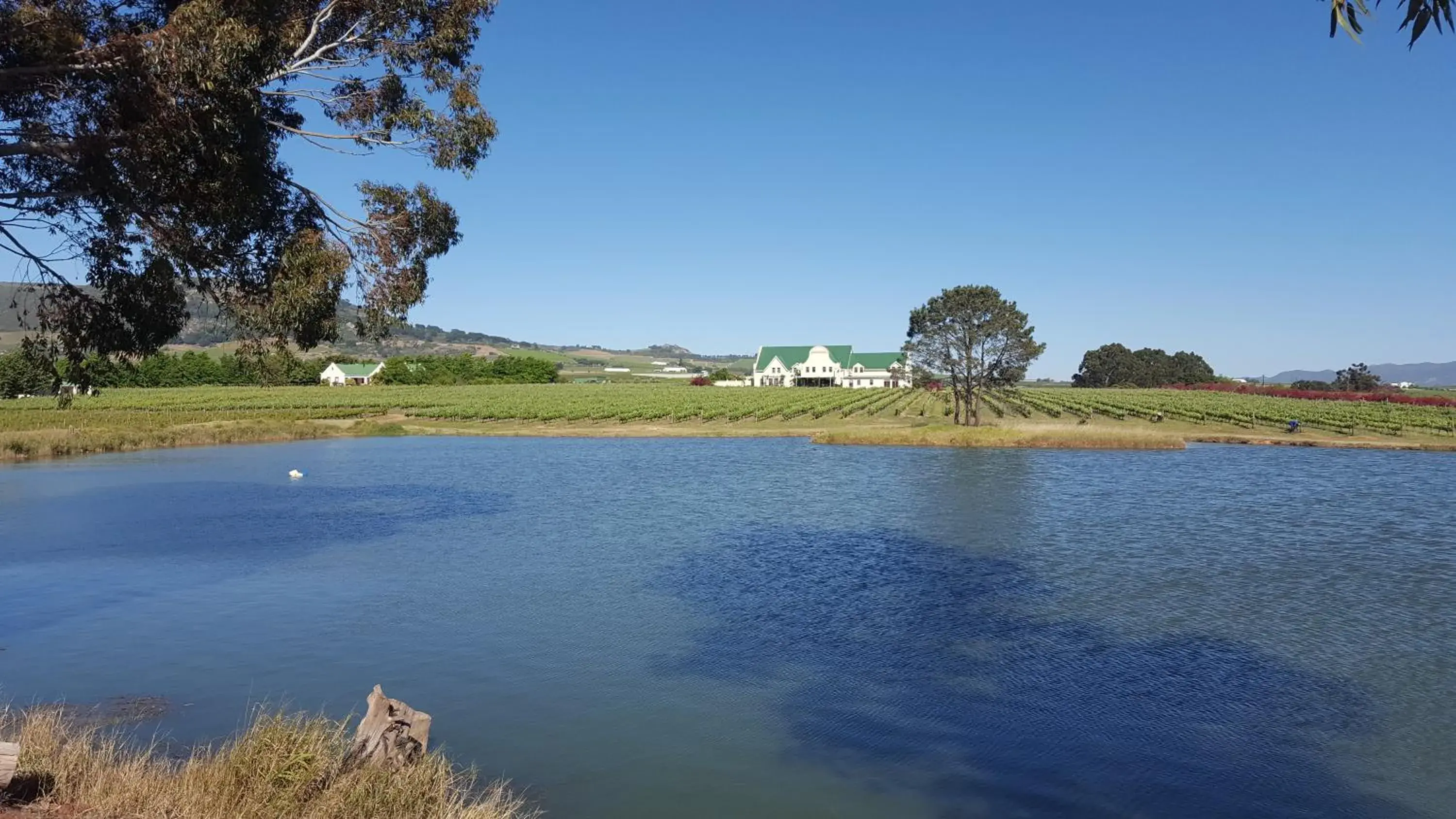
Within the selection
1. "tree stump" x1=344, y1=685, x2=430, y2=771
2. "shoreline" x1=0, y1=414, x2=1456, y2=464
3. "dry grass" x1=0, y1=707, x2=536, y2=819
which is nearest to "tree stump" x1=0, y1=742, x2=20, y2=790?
"dry grass" x1=0, y1=707, x2=536, y2=819

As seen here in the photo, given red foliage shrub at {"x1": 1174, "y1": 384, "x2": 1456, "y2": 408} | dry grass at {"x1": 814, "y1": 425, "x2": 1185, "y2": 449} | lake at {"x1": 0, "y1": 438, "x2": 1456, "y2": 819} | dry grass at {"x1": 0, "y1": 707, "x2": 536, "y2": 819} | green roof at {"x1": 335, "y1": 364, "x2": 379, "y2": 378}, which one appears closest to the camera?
dry grass at {"x1": 0, "y1": 707, "x2": 536, "y2": 819}

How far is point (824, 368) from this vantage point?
5477 inches

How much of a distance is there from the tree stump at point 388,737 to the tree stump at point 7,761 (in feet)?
7.43

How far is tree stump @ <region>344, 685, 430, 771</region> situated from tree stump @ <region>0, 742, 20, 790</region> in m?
2.26

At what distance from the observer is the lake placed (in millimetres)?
9695

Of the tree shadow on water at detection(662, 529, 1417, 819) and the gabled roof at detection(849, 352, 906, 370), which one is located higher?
the gabled roof at detection(849, 352, 906, 370)

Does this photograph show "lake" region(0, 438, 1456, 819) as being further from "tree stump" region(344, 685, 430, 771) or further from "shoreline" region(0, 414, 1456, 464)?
"shoreline" region(0, 414, 1456, 464)

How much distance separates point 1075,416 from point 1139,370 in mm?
83875

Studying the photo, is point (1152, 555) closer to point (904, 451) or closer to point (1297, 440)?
point (904, 451)

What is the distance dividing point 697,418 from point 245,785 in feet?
205

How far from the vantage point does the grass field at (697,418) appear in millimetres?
49156

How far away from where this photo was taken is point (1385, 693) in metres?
11.9

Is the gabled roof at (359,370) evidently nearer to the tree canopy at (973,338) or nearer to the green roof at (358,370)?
the green roof at (358,370)

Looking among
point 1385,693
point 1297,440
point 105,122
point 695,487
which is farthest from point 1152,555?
point 1297,440
